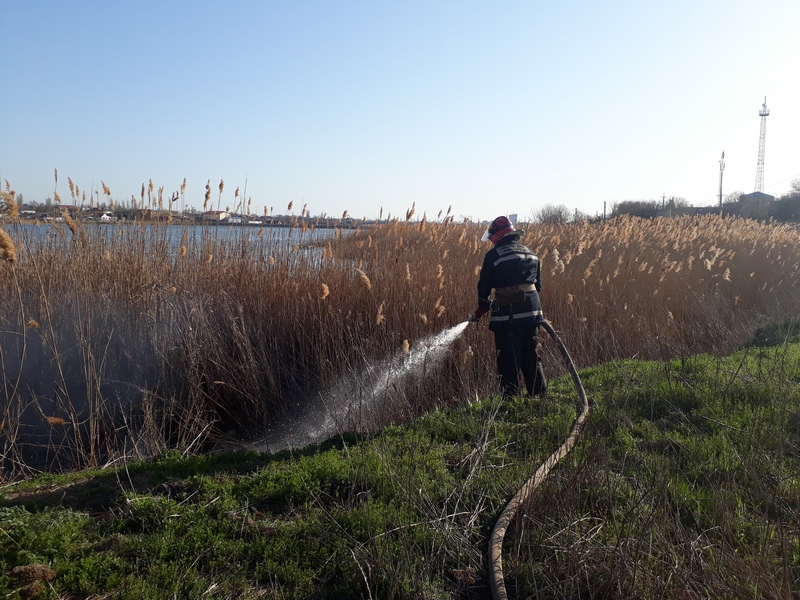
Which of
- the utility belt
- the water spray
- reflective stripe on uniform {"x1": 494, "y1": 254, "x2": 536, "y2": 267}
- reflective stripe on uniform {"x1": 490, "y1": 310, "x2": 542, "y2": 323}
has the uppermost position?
reflective stripe on uniform {"x1": 494, "y1": 254, "x2": 536, "y2": 267}

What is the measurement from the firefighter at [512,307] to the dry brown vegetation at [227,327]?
780 mm

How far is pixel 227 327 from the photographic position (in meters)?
6.57

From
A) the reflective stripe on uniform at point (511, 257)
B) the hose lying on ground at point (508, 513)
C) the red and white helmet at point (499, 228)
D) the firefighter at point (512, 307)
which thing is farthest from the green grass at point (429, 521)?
the red and white helmet at point (499, 228)

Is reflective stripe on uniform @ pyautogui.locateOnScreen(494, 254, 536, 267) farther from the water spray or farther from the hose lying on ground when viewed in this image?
the hose lying on ground

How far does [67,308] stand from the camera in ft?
20.1

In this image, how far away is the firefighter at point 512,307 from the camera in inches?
227

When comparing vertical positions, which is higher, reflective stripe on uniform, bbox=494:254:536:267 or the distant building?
the distant building

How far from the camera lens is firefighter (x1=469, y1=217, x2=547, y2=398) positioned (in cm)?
575

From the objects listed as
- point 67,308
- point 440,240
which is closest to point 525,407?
point 67,308

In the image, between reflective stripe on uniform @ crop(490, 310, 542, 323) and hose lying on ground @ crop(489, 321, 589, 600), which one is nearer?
hose lying on ground @ crop(489, 321, 589, 600)

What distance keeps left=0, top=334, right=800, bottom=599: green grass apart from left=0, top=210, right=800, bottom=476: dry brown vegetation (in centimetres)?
145

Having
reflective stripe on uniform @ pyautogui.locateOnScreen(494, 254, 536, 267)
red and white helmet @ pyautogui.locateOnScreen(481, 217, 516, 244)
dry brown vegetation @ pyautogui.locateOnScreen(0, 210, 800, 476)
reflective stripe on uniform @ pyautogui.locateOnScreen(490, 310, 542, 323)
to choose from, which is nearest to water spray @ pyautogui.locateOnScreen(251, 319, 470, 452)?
dry brown vegetation @ pyautogui.locateOnScreen(0, 210, 800, 476)

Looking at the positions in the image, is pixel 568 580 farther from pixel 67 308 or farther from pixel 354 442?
pixel 67 308

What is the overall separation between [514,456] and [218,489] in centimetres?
198
